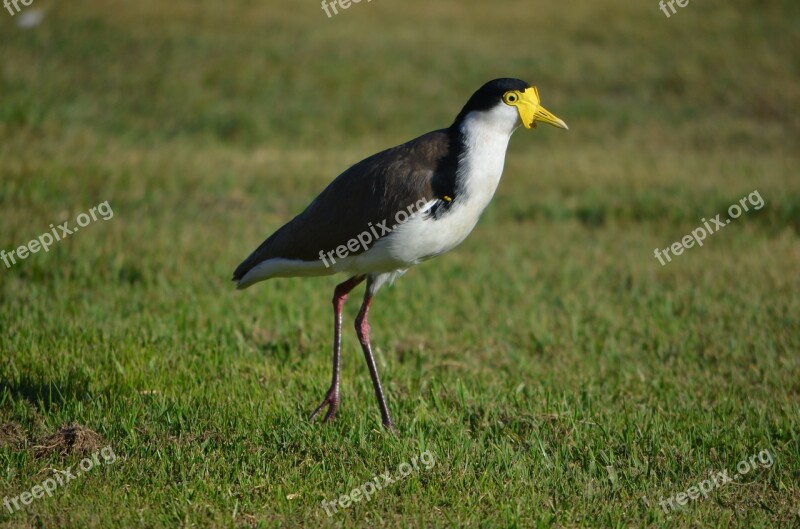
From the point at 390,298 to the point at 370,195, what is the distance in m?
2.96

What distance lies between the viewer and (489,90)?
5.08 meters

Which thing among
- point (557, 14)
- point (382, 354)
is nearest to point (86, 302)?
point (382, 354)

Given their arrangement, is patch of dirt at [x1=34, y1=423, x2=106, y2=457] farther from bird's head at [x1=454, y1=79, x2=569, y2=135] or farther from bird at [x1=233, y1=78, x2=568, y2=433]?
bird's head at [x1=454, y1=79, x2=569, y2=135]

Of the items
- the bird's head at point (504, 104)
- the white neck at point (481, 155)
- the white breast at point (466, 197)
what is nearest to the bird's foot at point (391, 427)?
the white breast at point (466, 197)

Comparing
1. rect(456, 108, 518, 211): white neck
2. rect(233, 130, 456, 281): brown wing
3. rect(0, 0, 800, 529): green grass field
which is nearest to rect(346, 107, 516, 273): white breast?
rect(456, 108, 518, 211): white neck

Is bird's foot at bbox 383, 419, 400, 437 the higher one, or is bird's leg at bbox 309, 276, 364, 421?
bird's leg at bbox 309, 276, 364, 421

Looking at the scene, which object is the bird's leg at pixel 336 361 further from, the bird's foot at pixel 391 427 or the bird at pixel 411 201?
the bird's foot at pixel 391 427

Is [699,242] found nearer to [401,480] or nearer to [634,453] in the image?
[634,453]

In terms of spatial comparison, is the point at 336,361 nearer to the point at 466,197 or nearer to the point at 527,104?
the point at 466,197

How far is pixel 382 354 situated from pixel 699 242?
4.80m

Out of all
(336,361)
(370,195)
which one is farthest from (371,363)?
(370,195)

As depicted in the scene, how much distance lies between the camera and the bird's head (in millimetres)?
5070

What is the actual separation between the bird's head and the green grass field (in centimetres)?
180

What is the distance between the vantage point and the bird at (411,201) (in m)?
5.01
